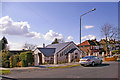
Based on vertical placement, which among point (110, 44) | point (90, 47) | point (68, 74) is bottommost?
point (68, 74)

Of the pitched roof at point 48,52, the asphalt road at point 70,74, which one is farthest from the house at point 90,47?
the asphalt road at point 70,74

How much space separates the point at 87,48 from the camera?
5859 centimetres

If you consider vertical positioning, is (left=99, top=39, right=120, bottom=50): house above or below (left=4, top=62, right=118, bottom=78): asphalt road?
above

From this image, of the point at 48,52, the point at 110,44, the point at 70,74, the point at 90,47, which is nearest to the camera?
the point at 70,74

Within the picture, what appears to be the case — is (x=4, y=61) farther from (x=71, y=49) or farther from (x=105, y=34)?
(x=105, y=34)

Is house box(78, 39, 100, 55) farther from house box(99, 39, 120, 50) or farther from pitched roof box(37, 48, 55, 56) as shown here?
pitched roof box(37, 48, 55, 56)

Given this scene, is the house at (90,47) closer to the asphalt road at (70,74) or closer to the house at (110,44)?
the house at (110,44)

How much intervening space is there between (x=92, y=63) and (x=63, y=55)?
12.7m

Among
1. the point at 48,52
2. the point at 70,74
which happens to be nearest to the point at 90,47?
the point at 48,52

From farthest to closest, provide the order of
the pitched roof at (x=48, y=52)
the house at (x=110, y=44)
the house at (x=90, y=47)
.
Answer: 1. the house at (x=90, y=47)
2. the house at (x=110, y=44)
3. the pitched roof at (x=48, y=52)

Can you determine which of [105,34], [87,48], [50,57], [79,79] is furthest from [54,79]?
[87,48]

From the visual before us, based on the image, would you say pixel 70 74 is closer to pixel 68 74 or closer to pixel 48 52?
pixel 68 74

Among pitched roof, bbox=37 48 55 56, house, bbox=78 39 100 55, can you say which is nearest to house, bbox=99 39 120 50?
house, bbox=78 39 100 55

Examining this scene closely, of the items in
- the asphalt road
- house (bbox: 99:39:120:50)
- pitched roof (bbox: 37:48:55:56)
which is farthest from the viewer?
house (bbox: 99:39:120:50)
